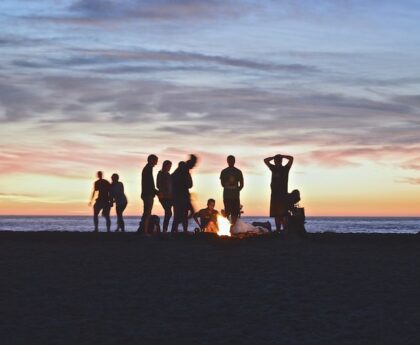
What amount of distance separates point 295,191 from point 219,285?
11121 millimetres

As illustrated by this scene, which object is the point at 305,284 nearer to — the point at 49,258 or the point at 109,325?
the point at 109,325

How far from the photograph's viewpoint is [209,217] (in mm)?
23938

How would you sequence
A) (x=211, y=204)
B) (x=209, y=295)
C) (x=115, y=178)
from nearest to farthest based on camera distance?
(x=209, y=295)
(x=211, y=204)
(x=115, y=178)

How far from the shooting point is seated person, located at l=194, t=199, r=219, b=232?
23.6 meters

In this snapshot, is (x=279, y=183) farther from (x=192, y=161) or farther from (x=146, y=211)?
(x=146, y=211)

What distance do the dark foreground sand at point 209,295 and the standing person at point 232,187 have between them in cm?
400

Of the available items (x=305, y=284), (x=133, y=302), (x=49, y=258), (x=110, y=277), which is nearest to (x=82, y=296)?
(x=133, y=302)

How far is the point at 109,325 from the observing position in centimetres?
971

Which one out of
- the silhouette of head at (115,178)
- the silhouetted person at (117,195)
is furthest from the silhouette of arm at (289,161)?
the silhouette of head at (115,178)

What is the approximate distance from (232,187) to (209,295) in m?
11.1

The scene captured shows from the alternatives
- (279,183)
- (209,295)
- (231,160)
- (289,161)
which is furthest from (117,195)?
(209,295)

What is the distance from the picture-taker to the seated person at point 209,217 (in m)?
23.6

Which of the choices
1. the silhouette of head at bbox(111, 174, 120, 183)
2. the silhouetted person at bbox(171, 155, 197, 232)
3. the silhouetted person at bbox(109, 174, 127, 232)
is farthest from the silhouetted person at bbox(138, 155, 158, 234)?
the silhouette of head at bbox(111, 174, 120, 183)

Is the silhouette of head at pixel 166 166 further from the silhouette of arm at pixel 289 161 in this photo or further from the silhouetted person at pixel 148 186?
the silhouette of arm at pixel 289 161
